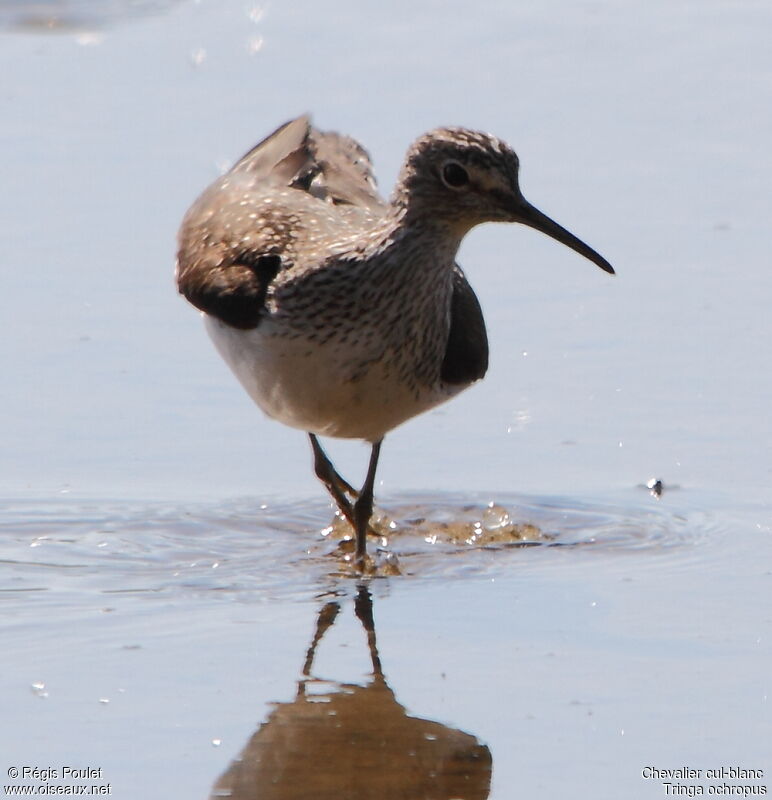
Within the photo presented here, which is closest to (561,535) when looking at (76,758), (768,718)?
(768,718)

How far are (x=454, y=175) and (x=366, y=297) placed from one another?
1.88 feet

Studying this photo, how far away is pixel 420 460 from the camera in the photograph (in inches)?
353

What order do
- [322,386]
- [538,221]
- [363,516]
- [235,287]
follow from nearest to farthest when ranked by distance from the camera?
[538,221] → [322,386] → [235,287] → [363,516]

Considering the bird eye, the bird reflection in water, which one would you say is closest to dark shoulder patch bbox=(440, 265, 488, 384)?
the bird eye

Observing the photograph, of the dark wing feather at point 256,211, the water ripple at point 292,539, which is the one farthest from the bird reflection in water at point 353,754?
the dark wing feather at point 256,211

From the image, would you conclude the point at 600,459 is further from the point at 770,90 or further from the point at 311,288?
the point at 770,90

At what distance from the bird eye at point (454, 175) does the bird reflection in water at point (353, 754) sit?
6.25ft

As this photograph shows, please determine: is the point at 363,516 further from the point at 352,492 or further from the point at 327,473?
the point at 352,492

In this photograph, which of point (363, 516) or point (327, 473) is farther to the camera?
point (327, 473)

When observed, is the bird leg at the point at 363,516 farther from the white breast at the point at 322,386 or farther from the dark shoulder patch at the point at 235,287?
the dark shoulder patch at the point at 235,287

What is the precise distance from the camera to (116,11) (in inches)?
608

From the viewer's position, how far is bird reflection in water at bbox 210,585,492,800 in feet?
19.3

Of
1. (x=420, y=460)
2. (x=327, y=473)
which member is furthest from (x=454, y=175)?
(x=420, y=460)

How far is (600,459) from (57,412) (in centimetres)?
249
